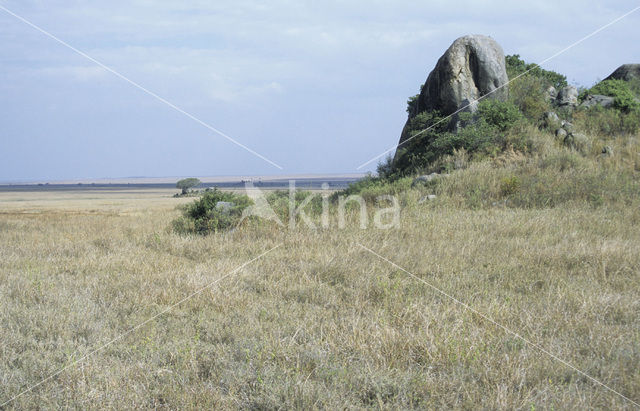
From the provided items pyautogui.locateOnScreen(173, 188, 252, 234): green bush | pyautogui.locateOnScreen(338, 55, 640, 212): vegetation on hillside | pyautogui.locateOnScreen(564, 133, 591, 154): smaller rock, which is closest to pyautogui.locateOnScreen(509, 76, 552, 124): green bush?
pyautogui.locateOnScreen(338, 55, 640, 212): vegetation on hillside

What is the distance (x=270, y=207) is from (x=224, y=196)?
140 cm

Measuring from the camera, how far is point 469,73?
63.5 ft

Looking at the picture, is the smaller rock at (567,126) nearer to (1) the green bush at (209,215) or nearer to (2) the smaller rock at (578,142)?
(2) the smaller rock at (578,142)

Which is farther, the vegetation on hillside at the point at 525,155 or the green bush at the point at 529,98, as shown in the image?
the green bush at the point at 529,98

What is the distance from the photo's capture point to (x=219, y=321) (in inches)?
195

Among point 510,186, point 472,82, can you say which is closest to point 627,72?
point 472,82

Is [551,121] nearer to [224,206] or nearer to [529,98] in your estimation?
[529,98]

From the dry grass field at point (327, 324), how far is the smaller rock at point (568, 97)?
1285 cm

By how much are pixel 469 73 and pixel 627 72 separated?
1171cm

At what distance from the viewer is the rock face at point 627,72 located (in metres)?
24.7

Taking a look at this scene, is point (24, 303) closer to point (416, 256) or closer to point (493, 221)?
point (416, 256)

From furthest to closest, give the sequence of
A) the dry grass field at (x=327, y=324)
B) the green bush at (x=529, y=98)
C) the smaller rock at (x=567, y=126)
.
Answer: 1. the green bush at (x=529, y=98)
2. the smaller rock at (x=567, y=126)
3. the dry grass field at (x=327, y=324)

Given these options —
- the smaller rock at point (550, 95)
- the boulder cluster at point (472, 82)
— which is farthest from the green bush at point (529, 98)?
the boulder cluster at point (472, 82)

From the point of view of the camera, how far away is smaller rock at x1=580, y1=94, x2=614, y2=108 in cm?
1959
